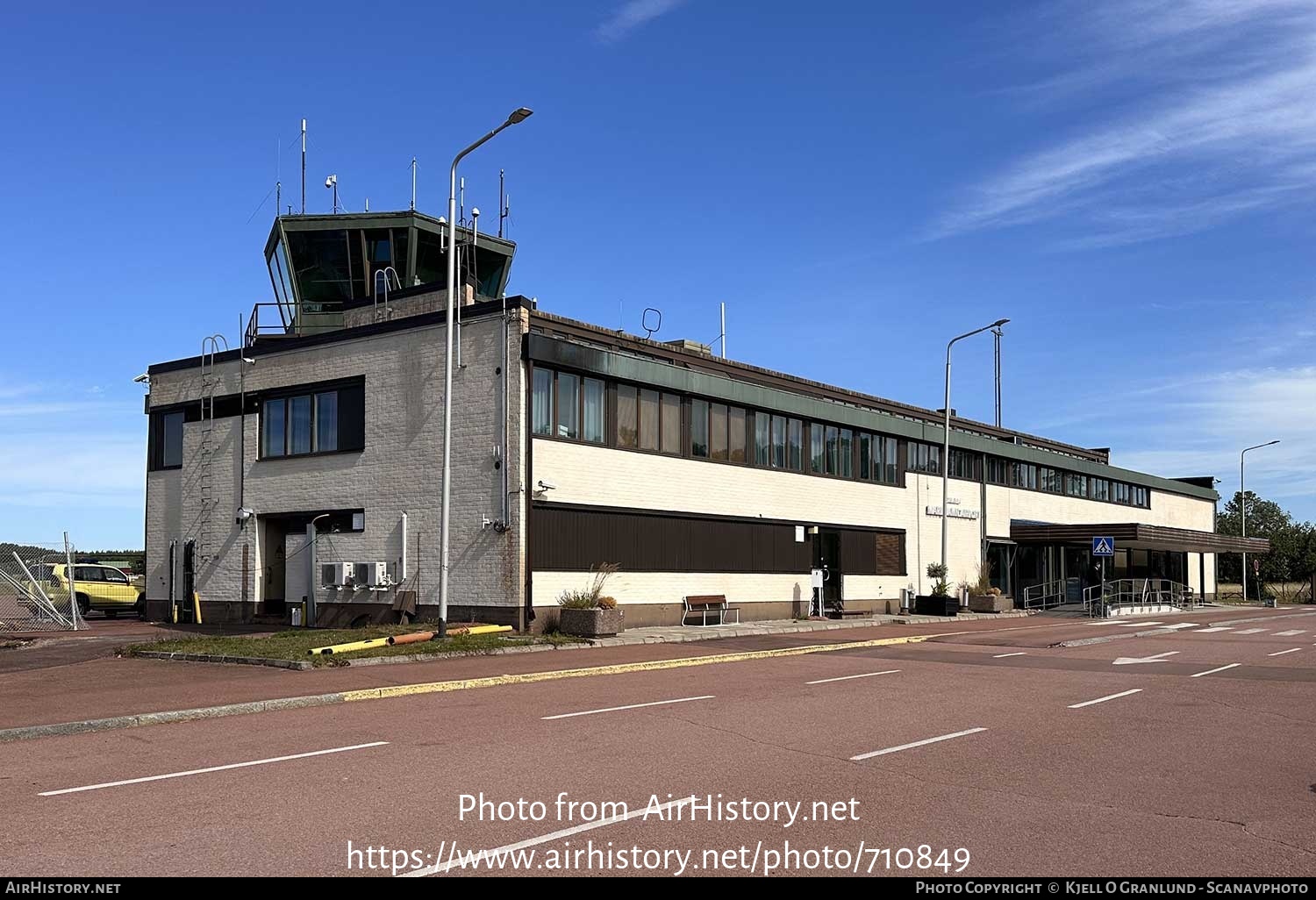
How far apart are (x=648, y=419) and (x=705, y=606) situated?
551cm

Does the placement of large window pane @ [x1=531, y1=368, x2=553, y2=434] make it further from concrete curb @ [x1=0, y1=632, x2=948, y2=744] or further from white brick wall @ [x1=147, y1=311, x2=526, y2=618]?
concrete curb @ [x1=0, y1=632, x2=948, y2=744]

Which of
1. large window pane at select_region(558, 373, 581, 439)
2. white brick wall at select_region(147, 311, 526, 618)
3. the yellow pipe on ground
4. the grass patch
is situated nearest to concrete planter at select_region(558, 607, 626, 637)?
the grass patch

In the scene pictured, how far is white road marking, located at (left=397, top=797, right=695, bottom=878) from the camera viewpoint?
21.3 feet

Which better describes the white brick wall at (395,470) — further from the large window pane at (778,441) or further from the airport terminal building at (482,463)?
the large window pane at (778,441)

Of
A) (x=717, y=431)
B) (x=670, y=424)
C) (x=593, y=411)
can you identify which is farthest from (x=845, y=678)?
(x=717, y=431)

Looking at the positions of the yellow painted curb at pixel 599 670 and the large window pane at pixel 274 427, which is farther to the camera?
the large window pane at pixel 274 427

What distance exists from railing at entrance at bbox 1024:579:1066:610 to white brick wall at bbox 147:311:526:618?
102 feet

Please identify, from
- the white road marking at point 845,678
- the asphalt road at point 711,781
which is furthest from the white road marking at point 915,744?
the white road marking at point 845,678

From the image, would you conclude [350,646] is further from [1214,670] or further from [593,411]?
[1214,670]

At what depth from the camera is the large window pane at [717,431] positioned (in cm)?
3322

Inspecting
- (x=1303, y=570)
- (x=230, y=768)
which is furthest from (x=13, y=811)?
(x=1303, y=570)

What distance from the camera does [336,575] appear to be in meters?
29.8

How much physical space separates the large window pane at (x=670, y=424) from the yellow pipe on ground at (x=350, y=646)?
37.5 ft

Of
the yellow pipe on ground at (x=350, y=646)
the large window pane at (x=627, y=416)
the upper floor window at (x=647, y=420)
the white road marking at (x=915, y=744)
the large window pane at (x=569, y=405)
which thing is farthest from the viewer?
the upper floor window at (x=647, y=420)
